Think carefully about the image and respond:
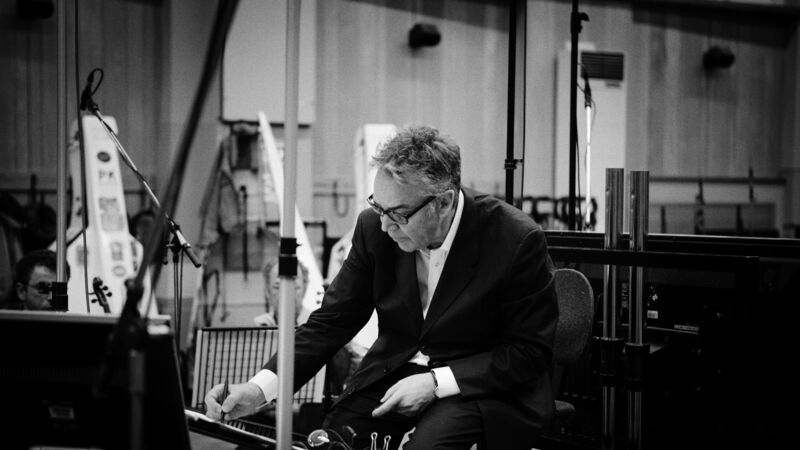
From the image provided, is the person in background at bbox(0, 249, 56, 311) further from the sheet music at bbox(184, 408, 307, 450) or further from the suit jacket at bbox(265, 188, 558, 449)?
the sheet music at bbox(184, 408, 307, 450)

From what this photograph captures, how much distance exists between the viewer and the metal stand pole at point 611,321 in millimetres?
2586

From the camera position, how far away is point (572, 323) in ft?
8.36

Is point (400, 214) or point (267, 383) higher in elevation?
point (400, 214)

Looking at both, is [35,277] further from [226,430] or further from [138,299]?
[138,299]

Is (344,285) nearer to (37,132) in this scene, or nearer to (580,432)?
(580,432)

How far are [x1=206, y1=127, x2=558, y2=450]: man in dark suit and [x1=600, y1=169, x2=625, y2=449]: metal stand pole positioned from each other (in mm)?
480

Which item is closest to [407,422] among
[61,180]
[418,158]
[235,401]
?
[235,401]

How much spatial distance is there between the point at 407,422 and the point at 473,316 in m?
0.36

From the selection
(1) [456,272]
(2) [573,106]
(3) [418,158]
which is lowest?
(1) [456,272]

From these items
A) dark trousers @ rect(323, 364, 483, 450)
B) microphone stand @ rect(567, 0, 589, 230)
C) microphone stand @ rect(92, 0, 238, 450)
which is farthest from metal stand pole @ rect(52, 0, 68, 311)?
microphone stand @ rect(567, 0, 589, 230)

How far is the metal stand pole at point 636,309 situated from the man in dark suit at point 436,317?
1.49ft

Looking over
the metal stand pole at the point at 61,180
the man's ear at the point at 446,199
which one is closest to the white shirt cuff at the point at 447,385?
the man's ear at the point at 446,199

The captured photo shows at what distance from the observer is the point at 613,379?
2572mm

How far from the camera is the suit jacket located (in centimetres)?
206
